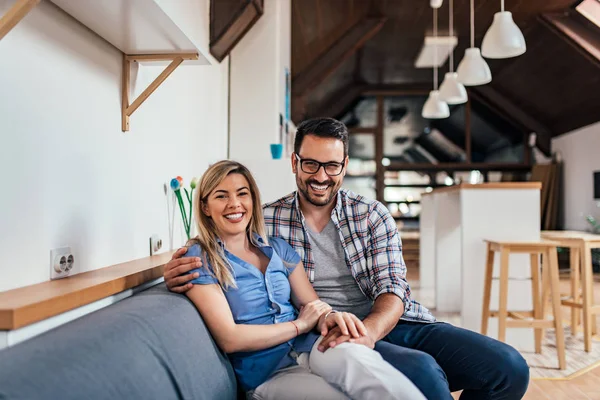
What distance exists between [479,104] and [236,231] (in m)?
Answer: 10.2

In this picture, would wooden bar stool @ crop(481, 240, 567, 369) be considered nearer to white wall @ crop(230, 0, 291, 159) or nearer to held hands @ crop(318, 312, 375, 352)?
white wall @ crop(230, 0, 291, 159)

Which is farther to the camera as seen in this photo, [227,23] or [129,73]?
[227,23]

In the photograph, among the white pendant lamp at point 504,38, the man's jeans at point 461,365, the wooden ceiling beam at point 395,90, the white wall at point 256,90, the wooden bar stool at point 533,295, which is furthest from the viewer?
the wooden ceiling beam at point 395,90

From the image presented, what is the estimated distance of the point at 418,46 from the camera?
27.7 ft

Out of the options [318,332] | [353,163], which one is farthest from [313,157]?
[353,163]

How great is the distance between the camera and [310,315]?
1.73 m

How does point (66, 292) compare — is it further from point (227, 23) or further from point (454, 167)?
point (454, 167)

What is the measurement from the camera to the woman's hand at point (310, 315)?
1699 millimetres

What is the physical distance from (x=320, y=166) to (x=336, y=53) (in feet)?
18.8

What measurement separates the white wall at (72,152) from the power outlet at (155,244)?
38 mm

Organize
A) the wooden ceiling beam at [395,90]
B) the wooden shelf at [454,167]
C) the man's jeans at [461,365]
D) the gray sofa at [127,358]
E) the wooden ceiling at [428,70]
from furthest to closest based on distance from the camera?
1. the wooden ceiling beam at [395,90]
2. the wooden shelf at [454,167]
3. the wooden ceiling at [428,70]
4. the man's jeans at [461,365]
5. the gray sofa at [127,358]

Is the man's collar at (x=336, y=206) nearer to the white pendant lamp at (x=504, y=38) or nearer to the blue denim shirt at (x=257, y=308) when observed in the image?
→ the blue denim shirt at (x=257, y=308)

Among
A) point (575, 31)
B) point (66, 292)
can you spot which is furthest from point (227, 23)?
point (575, 31)

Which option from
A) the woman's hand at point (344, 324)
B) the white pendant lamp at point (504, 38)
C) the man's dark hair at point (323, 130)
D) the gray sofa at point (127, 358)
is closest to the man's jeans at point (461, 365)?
the woman's hand at point (344, 324)
